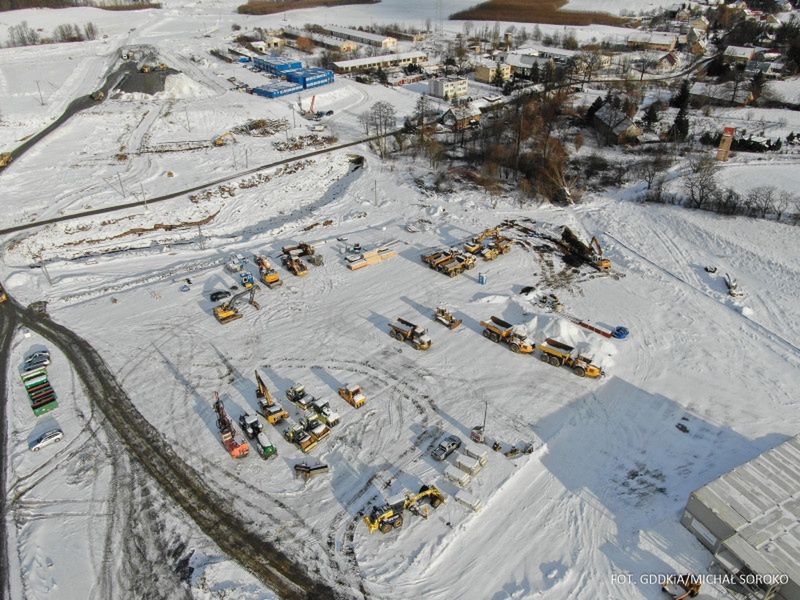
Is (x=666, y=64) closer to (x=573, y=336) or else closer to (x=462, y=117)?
(x=462, y=117)

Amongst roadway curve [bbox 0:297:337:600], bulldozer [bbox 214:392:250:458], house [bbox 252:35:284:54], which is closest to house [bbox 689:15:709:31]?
house [bbox 252:35:284:54]

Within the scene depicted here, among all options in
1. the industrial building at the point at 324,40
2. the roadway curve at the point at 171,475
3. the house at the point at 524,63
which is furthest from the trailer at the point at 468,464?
the industrial building at the point at 324,40

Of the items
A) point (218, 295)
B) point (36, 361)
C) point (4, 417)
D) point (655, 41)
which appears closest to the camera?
point (4, 417)

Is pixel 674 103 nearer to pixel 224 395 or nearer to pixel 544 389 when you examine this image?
pixel 544 389

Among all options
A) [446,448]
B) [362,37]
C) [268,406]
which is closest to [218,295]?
[268,406]

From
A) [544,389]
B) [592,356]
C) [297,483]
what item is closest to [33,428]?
[297,483]

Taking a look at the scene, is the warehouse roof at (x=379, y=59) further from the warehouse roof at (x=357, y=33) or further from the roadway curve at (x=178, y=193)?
the roadway curve at (x=178, y=193)
